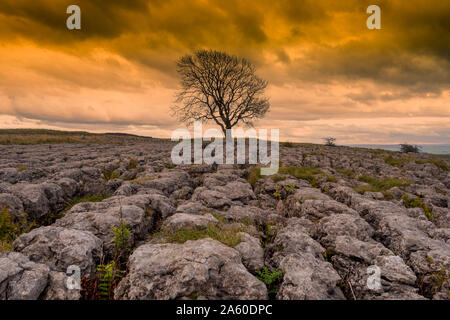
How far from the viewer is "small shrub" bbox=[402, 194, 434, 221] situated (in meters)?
11.8

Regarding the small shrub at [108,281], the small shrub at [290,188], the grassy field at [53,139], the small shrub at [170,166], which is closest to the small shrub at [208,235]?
the small shrub at [108,281]

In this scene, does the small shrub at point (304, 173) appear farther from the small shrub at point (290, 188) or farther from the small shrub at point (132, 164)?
the small shrub at point (132, 164)

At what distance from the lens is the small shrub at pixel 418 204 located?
11.8m

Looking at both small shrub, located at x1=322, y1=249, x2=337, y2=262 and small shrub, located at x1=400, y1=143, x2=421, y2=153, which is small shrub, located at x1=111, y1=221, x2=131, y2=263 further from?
small shrub, located at x1=400, y1=143, x2=421, y2=153

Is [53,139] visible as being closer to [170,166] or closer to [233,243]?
[170,166]

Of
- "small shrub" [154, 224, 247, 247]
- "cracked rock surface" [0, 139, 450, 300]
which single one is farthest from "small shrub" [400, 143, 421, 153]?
"small shrub" [154, 224, 247, 247]

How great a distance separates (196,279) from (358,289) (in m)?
4.34

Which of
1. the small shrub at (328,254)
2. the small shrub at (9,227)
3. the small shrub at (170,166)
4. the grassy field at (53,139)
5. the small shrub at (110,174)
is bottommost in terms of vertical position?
the small shrub at (328,254)

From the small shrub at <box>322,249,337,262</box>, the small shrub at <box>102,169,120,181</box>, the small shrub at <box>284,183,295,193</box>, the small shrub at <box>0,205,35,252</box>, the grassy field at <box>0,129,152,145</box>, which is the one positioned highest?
the grassy field at <box>0,129,152,145</box>

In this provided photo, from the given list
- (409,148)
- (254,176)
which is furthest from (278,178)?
(409,148)

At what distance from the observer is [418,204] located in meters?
12.8

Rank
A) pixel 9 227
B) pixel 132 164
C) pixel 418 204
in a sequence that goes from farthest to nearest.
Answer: pixel 132 164 → pixel 418 204 → pixel 9 227
